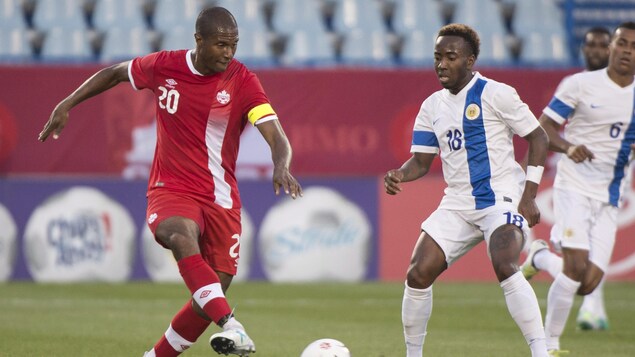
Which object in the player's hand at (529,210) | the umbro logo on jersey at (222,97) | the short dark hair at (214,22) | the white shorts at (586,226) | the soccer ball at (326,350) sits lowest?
the white shorts at (586,226)

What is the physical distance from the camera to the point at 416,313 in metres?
7.08

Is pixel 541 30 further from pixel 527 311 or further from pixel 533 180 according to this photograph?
pixel 527 311

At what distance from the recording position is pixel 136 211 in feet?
49.6

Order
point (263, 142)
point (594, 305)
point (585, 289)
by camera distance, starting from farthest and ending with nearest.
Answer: point (263, 142), point (594, 305), point (585, 289)

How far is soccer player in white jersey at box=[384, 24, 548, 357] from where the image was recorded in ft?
23.1

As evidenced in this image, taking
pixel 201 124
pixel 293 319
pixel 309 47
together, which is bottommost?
pixel 293 319

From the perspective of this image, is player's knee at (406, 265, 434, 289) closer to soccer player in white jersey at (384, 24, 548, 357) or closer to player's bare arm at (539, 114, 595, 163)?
soccer player in white jersey at (384, 24, 548, 357)

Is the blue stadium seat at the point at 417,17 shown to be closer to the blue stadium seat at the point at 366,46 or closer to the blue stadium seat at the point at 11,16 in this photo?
the blue stadium seat at the point at 366,46

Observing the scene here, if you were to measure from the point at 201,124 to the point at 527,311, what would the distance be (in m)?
2.12

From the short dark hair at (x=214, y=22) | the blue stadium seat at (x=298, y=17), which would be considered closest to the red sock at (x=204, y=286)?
the short dark hair at (x=214, y=22)

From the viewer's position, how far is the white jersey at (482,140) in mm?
7113

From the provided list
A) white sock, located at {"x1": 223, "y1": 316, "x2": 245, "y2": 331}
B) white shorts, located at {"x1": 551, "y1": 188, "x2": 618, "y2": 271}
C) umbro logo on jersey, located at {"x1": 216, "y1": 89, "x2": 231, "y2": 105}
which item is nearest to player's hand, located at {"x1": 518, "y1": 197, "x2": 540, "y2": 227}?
umbro logo on jersey, located at {"x1": 216, "y1": 89, "x2": 231, "y2": 105}

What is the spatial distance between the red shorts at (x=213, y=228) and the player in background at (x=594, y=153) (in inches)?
121

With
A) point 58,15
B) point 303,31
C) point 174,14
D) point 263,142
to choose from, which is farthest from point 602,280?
point 58,15
